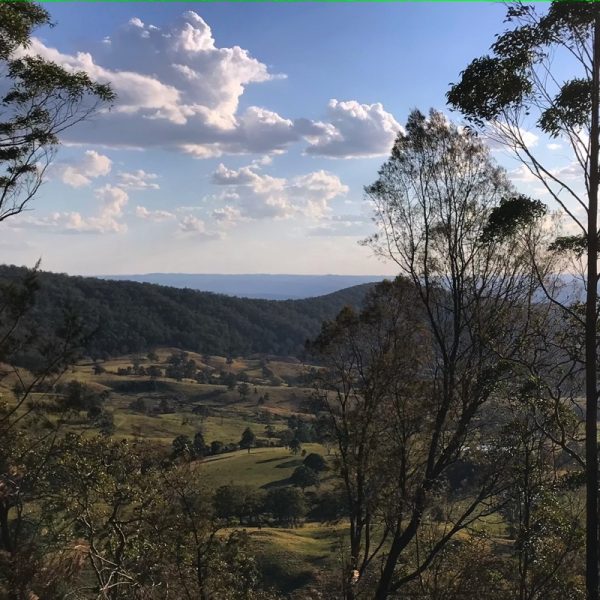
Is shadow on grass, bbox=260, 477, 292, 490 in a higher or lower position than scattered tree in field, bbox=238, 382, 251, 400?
lower

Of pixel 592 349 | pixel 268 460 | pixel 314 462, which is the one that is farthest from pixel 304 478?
pixel 592 349

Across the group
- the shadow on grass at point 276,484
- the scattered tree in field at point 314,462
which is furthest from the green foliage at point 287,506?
the scattered tree in field at point 314,462

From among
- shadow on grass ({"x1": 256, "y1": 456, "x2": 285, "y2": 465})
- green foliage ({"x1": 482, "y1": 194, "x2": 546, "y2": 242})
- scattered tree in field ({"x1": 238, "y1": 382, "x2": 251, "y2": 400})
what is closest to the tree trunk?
green foliage ({"x1": 482, "y1": 194, "x2": 546, "y2": 242})

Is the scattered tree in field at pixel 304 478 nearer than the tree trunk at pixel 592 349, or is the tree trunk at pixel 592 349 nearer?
the tree trunk at pixel 592 349

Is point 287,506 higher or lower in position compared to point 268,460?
higher

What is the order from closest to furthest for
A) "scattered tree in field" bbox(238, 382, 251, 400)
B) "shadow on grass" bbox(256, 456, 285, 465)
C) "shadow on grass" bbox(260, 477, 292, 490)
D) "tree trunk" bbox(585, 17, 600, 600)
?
"tree trunk" bbox(585, 17, 600, 600), "shadow on grass" bbox(260, 477, 292, 490), "shadow on grass" bbox(256, 456, 285, 465), "scattered tree in field" bbox(238, 382, 251, 400)

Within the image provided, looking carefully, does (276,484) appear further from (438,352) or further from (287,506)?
(438,352)

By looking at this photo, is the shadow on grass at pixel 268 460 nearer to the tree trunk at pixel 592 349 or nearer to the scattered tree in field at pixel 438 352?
the scattered tree in field at pixel 438 352

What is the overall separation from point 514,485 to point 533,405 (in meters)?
3.66

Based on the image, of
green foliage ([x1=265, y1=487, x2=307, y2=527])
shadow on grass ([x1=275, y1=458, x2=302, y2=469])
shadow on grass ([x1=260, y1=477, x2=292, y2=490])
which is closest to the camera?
green foliage ([x1=265, y1=487, x2=307, y2=527])

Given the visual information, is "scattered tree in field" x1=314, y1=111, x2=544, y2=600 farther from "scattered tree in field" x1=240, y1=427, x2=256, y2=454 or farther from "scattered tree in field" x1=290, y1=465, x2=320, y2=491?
"scattered tree in field" x1=240, y1=427, x2=256, y2=454

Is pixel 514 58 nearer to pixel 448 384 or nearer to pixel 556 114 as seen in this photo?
pixel 556 114

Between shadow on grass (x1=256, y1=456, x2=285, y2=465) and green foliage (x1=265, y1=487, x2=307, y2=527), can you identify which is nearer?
green foliage (x1=265, y1=487, x2=307, y2=527)

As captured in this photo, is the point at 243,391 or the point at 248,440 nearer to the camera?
the point at 248,440
